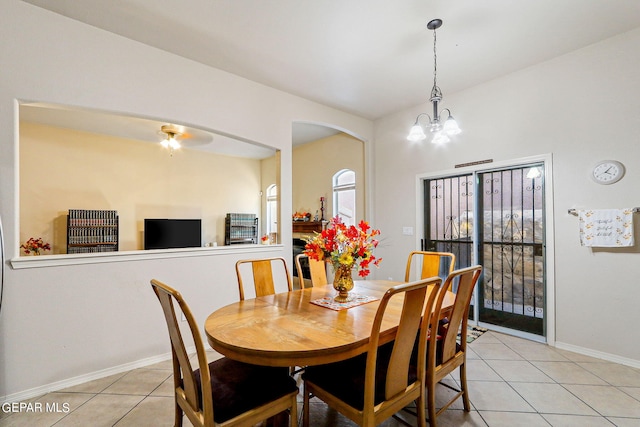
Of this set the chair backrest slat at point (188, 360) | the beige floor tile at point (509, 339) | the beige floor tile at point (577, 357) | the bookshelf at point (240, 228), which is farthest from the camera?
the bookshelf at point (240, 228)

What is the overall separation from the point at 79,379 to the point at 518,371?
376 centimetres

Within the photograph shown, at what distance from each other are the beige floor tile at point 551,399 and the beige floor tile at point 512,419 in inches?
5.3

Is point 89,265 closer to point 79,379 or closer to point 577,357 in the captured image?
point 79,379

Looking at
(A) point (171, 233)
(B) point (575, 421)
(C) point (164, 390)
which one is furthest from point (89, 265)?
(B) point (575, 421)

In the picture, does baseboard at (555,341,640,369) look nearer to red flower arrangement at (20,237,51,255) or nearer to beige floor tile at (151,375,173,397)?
beige floor tile at (151,375,173,397)

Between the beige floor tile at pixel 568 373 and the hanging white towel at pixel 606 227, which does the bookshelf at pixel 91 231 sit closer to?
the beige floor tile at pixel 568 373

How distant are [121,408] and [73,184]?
14.4ft

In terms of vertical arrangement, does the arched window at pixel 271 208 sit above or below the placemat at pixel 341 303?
above

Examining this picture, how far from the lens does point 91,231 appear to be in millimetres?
4859

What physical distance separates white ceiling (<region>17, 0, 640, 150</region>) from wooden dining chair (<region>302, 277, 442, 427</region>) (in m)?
2.27

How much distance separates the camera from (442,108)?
158 inches

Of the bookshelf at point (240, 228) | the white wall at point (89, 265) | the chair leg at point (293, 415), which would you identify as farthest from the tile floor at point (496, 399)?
the bookshelf at point (240, 228)

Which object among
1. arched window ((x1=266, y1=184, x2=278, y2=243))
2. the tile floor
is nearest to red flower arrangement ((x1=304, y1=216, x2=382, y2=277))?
the tile floor

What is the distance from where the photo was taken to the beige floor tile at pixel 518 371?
97.0 inches
